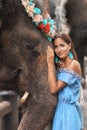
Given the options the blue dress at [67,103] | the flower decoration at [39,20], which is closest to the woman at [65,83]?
the blue dress at [67,103]

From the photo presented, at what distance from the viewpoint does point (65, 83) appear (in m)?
2.43

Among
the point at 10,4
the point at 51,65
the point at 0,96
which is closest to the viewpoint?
the point at 51,65

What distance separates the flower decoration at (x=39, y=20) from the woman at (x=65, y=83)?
132 millimetres

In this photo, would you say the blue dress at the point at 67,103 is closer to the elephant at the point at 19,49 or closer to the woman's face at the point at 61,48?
the woman's face at the point at 61,48

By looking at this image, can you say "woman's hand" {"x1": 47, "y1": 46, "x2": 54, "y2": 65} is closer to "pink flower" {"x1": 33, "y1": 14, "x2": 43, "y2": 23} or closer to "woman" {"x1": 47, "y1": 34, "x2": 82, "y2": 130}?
"woman" {"x1": 47, "y1": 34, "x2": 82, "y2": 130}

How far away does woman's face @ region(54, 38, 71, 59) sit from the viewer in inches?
96.5

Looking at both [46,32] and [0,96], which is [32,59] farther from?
[0,96]

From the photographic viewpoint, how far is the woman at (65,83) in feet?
7.99

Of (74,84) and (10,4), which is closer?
(74,84)

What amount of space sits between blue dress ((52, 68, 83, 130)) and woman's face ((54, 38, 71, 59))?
0.26 feet

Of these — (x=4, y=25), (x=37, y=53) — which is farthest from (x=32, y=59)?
(x=4, y=25)

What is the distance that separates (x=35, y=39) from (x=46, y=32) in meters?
0.18

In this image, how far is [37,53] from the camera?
2744mm

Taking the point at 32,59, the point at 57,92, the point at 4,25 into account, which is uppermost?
the point at 4,25
